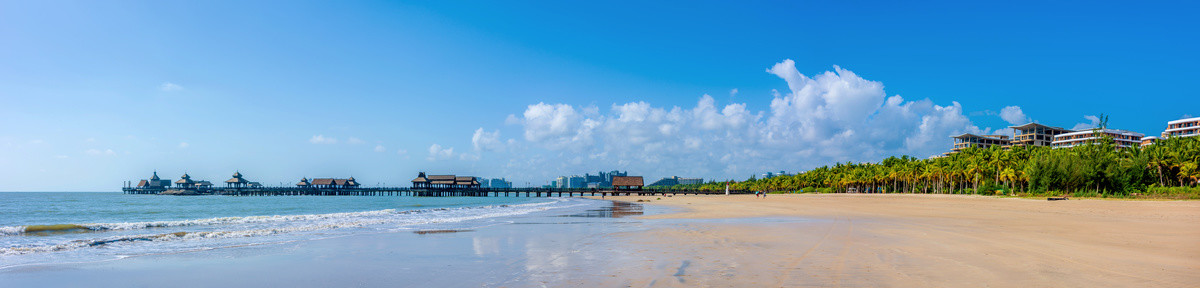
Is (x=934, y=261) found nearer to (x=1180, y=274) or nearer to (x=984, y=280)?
(x=984, y=280)

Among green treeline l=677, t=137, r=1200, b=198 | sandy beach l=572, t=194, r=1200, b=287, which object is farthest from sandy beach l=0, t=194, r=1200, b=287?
green treeline l=677, t=137, r=1200, b=198

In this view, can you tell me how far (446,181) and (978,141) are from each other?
137226 millimetres

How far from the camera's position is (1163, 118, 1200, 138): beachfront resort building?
106188 millimetres

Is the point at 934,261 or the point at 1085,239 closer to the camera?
→ the point at 934,261

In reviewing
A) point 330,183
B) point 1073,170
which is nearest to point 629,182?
point 1073,170

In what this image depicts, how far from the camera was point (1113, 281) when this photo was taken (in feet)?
23.3

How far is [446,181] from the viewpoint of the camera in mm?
127125

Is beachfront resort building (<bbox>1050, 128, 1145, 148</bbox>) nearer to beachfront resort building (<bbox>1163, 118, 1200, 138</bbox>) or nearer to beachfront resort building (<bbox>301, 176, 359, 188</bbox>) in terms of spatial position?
beachfront resort building (<bbox>1163, 118, 1200, 138</bbox>)

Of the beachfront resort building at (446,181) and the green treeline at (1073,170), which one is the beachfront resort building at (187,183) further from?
the green treeline at (1073,170)

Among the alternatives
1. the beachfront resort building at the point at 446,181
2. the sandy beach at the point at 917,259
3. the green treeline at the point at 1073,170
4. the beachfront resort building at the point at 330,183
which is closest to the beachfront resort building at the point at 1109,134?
the green treeline at the point at 1073,170

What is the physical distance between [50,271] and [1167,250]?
65.3 ft

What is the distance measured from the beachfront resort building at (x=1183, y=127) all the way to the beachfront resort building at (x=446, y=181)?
140397 millimetres

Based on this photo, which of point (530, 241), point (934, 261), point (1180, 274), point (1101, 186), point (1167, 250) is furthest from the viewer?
point (1101, 186)

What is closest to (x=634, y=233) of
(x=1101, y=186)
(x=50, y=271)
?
(x=50, y=271)
